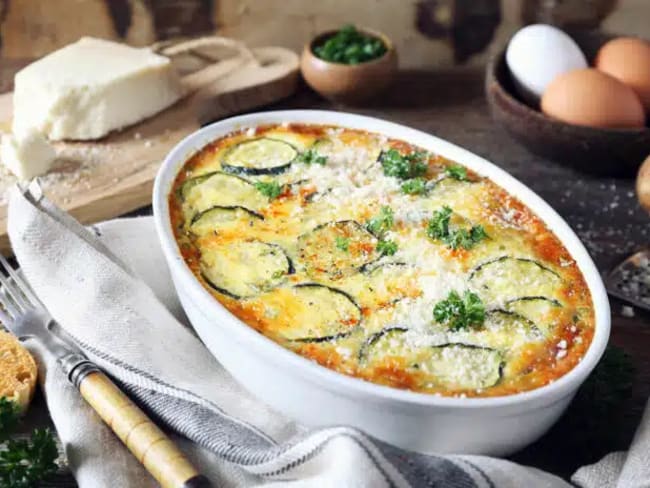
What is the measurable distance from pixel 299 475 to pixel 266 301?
40 centimetres

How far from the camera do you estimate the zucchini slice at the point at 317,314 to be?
6.77 feet

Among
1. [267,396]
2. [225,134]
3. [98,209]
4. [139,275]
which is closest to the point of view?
[267,396]

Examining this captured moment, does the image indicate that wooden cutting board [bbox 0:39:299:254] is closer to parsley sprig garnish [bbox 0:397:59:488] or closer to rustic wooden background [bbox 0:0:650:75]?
rustic wooden background [bbox 0:0:650:75]

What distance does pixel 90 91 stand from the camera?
3262 mm

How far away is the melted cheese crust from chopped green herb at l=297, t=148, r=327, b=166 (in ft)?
0.05

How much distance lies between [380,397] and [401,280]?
0.41 meters

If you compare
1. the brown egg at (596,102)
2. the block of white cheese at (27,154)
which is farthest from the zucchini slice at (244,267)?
the brown egg at (596,102)

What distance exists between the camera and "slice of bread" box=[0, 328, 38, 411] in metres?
2.18

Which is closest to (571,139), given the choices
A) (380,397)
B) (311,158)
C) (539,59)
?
(539,59)

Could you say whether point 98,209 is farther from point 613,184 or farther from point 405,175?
point 613,184

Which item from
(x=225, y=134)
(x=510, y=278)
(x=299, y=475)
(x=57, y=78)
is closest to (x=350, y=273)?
(x=510, y=278)

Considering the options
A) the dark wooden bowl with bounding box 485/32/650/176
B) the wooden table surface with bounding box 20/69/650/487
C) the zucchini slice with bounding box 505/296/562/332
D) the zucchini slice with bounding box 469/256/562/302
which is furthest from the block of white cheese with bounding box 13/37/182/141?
A: the zucchini slice with bounding box 505/296/562/332

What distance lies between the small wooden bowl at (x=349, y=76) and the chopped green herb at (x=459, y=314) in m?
1.64

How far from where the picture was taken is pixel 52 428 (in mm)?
2225
